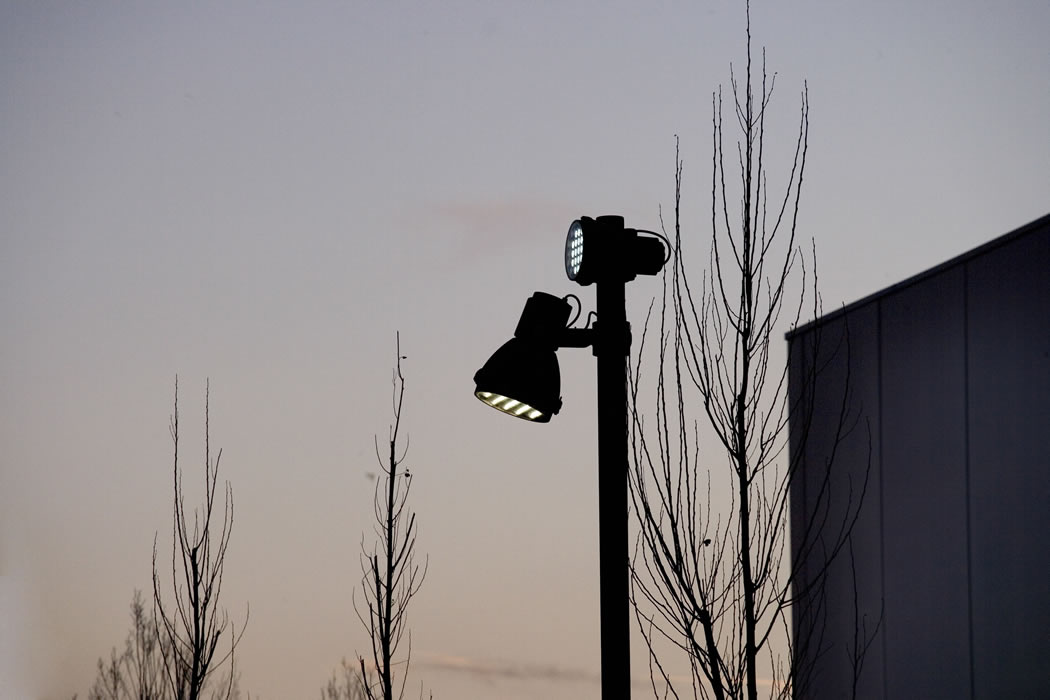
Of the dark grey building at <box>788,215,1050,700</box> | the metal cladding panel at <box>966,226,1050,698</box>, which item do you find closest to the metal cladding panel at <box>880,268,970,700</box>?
the dark grey building at <box>788,215,1050,700</box>

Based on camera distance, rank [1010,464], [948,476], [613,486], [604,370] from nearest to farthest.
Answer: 1. [613,486]
2. [604,370]
3. [1010,464]
4. [948,476]

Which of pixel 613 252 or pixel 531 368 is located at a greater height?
pixel 613 252

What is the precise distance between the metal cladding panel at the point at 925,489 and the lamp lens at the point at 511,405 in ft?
18.9

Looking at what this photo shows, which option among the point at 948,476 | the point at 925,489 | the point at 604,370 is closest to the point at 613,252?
the point at 604,370

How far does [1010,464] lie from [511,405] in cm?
535

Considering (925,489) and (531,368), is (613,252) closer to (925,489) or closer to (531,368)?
(531,368)

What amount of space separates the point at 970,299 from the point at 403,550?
215 inches

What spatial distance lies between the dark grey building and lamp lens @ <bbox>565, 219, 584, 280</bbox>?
123 inches

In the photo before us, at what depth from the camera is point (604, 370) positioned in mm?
3697

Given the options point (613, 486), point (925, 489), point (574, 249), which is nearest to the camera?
point (613, 486)

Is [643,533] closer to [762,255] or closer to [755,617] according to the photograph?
[755,617]

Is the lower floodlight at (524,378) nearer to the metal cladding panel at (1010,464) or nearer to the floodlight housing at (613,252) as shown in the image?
the floodlight housing at (613,252)

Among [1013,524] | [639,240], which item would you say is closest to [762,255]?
[639,240]

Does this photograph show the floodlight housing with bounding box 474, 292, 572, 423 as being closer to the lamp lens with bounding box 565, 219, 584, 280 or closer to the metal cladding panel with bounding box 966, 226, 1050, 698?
the lamp lens with bounding box 565, 219, 584, 280
